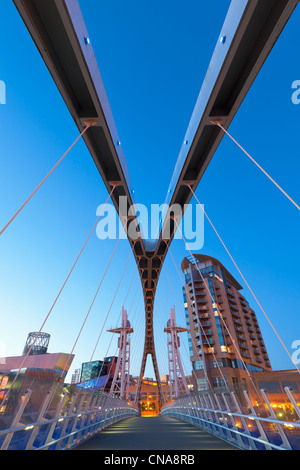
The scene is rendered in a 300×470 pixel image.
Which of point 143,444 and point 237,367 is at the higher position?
point 237,367

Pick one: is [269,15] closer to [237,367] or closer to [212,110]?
[212,110]

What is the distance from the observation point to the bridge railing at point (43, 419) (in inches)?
143

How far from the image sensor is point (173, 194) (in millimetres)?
11469

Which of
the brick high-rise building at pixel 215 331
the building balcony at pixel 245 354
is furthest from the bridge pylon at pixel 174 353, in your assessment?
the building balcony at pixel 245 354

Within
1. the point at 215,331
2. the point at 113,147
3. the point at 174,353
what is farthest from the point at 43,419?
the point at 215,331

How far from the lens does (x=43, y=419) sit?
4.57 metres

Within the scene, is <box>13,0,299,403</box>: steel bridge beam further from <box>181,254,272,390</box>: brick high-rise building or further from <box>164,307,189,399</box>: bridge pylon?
<box>181,254,272,390</box>: brick high-rise building

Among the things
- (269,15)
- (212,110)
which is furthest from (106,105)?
(269,15)

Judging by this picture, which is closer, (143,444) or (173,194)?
(143,444)

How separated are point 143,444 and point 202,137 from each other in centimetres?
836

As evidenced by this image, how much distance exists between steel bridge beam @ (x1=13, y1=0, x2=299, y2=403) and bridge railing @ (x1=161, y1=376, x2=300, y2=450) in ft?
21.4

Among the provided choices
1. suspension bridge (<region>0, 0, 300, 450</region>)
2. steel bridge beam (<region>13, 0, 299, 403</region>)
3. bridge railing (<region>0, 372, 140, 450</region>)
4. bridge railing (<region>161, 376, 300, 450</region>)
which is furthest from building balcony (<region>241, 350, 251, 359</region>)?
bridge railing (<region>0, 372, 140, 450</region>)
